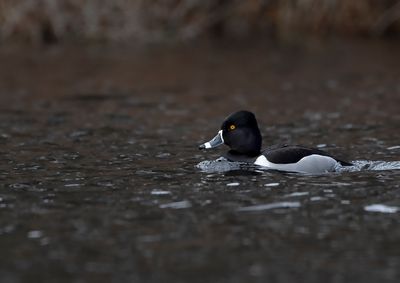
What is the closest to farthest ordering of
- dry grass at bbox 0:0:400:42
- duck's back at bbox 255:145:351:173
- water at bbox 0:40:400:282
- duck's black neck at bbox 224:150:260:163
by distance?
water at bbox 0:40:400:282 < duck's back at bbox 255:145:351:173 < duck's black neck at bbox 224:150:260:163 < dry grass at bbox 0:0:400:42

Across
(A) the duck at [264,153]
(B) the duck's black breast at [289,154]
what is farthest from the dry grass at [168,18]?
(B) the duck's black breast at [289,154]

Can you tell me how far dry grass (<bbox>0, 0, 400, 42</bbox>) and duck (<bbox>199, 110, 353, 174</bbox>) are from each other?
1213cm

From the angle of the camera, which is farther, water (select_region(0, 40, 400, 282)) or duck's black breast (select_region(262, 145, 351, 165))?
duck's black breast (select_region(262, 145, 351, 165))

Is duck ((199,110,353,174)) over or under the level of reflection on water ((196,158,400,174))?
over

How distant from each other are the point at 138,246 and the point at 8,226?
1297 mm

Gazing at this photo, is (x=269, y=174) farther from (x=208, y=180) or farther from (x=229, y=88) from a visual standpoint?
(x=229, y=88)

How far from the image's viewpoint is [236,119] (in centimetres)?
1153

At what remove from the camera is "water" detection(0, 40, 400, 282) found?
295 inches

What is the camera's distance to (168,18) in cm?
2383

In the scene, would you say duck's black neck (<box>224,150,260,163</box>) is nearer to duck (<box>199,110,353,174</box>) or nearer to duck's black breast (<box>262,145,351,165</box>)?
duck (<box>199,110,353,174</box>)

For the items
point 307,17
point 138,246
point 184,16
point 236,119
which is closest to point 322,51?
point 307,17

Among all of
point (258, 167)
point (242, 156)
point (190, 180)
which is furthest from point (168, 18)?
point (190, 180)

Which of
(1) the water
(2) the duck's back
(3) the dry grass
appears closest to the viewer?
(1) the water

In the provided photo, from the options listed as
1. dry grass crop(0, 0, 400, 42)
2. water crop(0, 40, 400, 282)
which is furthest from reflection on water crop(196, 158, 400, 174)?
dry grass crop(0, 0, 400, 42)
